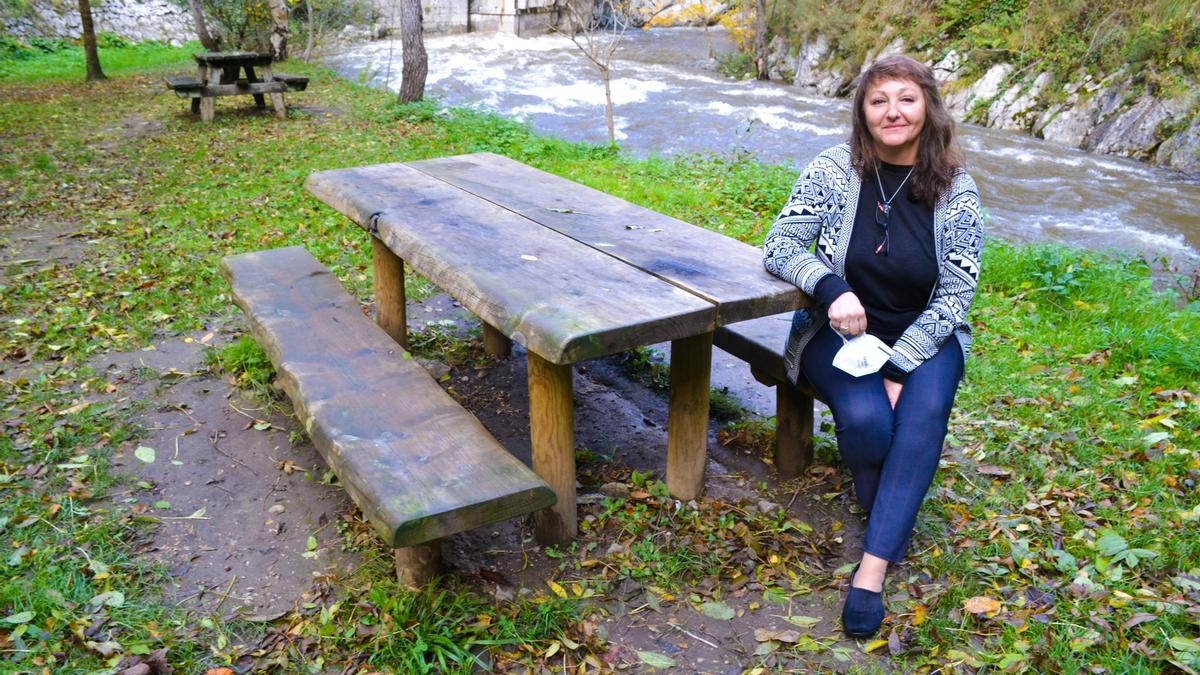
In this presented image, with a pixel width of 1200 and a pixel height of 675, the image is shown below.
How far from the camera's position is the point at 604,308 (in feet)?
8.15

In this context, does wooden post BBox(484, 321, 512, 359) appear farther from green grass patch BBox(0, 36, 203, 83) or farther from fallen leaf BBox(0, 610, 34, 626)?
green grass patch BBox(0, 36, 203, 83)

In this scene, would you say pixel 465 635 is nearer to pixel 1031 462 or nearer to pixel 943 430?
pixel 943 430

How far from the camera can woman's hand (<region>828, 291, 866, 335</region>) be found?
Answer: 261 cm

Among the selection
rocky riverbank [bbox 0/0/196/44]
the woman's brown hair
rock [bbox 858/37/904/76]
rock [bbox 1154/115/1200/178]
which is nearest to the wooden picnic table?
the woman's brown hair

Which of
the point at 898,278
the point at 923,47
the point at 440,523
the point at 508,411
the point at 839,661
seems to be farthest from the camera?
the point at 923,47

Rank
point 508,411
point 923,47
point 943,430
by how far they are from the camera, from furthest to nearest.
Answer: point 923,47 → point 508,411 → point 943,430

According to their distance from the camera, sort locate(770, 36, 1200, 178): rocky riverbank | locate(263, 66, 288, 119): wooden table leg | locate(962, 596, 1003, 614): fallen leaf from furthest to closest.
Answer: locate(263, 66, 288, 119): wooden table leg < locate(770, 36, 1200, 178): rocky riverbank < locate(962, 596, 1003, 614): fallen leaf

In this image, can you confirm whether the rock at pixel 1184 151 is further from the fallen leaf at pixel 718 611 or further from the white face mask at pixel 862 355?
the fallen leaf at pixel 718 611

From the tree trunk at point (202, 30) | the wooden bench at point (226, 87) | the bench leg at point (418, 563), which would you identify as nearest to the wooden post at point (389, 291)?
the bench leg at point (418, 563)

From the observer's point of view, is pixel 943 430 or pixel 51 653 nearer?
pixel 51 653

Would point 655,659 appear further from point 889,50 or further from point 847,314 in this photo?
point 889,50

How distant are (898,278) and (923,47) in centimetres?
1205

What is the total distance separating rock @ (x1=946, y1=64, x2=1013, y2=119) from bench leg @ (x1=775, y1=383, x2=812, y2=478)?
10137 mm

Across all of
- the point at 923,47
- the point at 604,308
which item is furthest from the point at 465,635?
the point at 923,47
